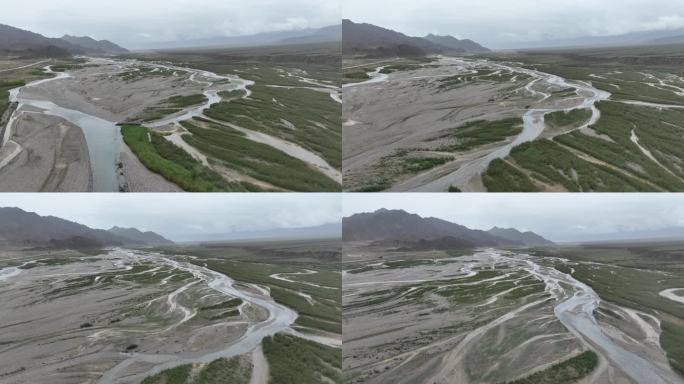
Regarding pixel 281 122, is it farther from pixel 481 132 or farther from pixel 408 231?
pixel 481 132

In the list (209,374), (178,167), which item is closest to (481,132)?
(178,167)

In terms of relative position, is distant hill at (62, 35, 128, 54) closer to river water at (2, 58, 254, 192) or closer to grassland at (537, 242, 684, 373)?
river water at (2, 58, 254, 192)

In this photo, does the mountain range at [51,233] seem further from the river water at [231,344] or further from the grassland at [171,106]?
the grassland at [171,106]

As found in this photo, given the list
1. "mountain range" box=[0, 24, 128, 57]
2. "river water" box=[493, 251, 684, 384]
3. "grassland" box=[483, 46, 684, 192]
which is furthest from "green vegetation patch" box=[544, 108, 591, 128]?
"mountain range" box=[0, 24, 128, 57]

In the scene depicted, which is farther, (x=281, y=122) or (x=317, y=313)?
(x=281, y=122)

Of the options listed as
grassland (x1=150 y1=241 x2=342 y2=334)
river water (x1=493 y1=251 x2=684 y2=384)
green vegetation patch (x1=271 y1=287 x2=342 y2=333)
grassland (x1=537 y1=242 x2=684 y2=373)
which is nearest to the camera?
river water (x1=493 y1=251 x2=684 y2=384)

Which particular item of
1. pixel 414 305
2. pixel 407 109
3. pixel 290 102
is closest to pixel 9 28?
pixel 290 102
